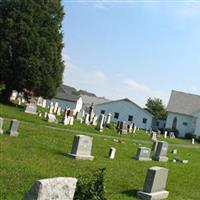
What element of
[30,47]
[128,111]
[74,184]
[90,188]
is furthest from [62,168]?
[128,111]

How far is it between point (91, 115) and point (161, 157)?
21409mm

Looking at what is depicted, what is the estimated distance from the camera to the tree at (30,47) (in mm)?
46312

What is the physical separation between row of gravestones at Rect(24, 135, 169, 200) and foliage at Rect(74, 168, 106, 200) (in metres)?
1.54

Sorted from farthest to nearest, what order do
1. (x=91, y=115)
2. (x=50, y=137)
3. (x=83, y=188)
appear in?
(x=91, y=115)
(x=50, y=137)
(x=83, y=188)

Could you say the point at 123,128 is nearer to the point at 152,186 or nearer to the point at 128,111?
the point at 152,186

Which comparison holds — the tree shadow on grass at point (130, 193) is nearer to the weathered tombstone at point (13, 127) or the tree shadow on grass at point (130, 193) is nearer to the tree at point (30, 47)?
the weathered tombstone at point (13, 127)

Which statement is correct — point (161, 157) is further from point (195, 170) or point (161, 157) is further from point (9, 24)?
point (9, 24)

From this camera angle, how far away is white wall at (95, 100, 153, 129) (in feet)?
269

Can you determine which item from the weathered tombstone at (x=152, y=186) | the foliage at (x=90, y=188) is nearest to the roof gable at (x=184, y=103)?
the weathered tombstone at (x=152, y=186)

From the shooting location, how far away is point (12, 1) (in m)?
48.0

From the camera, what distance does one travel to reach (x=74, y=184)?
8203mm

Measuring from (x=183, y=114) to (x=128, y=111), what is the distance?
9206 mm

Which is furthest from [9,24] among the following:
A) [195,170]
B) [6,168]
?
[6,168]

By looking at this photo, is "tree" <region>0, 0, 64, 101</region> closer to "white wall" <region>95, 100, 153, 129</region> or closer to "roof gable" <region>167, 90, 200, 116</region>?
"white wall" <region>95, 100, 153, 129</region>
